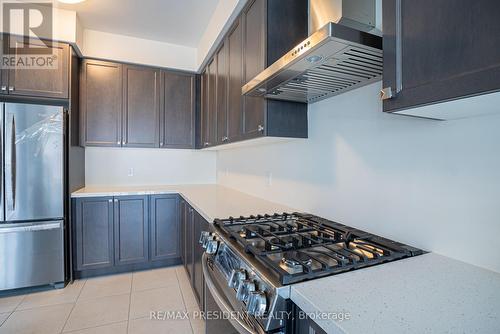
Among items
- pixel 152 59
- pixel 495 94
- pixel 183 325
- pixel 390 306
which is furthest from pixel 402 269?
pixel 152 59

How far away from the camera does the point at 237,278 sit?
96 centimetres

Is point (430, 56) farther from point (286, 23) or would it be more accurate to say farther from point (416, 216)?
point (286, 23)

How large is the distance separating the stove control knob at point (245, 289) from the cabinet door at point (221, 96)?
1.55 meters

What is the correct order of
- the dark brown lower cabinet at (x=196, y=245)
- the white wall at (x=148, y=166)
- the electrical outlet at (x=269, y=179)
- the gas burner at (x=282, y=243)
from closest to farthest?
the gas burner at (x=282, y=243) → the dark brown lower cabinet at (x=196, y=245) → the electrical outlet at (x=269, y=179) → the white wall at (x=148, y=166)

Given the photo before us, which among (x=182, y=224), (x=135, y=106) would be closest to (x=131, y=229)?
(x=182, y=224)

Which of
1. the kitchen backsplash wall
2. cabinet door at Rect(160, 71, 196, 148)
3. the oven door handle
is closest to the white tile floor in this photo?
the oven door handle

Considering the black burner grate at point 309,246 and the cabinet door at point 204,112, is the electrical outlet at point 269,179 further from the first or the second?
the cabinet door at point 204,112

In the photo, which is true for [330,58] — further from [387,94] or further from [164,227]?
[164,227]

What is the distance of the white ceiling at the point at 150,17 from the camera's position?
245 cm

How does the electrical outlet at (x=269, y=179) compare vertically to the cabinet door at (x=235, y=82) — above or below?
below

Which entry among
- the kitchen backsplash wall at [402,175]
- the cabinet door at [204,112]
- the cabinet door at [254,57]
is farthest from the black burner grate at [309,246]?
the cabinet door at [204,112]

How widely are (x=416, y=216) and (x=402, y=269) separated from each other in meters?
0.30

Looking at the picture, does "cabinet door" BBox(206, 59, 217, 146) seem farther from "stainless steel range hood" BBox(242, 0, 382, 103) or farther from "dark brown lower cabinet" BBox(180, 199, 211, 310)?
"stainless steel range hood" BBox(242, 0, 382, 103)

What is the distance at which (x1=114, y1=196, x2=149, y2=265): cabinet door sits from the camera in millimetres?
2842
